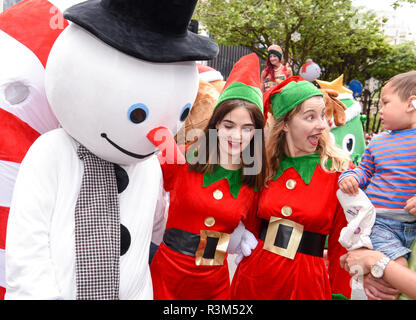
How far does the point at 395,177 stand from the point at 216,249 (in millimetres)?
1034

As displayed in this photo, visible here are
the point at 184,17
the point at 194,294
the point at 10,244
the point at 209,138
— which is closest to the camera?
the point at 10,244

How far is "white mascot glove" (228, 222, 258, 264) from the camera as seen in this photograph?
2527 millimetres

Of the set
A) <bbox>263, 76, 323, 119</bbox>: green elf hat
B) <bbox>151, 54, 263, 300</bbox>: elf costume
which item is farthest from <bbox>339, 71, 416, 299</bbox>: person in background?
<bbox>151, 54, 263, 300</bbox>: elf costume

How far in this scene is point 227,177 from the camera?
8.05ft

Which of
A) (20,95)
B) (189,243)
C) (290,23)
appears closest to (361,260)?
(189,243)

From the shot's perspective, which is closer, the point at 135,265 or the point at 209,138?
the point at 135,265

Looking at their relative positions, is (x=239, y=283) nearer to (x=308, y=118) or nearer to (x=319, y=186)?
(x=319, y=186)

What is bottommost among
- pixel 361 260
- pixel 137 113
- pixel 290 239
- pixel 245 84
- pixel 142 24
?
pixel 290 239

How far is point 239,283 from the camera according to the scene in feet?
8.56

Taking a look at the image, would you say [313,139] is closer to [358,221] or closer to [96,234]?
[358,221]

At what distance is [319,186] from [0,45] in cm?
190

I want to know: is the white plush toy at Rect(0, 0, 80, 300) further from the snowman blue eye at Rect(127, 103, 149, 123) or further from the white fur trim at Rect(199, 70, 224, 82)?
the white fur trim at Rect(199, 70, 224, 82)

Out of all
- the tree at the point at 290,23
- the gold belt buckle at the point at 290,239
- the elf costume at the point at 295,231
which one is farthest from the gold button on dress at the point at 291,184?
the tree at the point at 290,23
